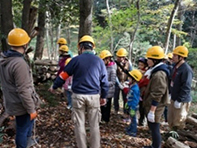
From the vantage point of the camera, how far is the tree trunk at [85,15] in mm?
4647

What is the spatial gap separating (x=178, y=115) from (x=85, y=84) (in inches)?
104

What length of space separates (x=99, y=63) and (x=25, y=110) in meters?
1.36

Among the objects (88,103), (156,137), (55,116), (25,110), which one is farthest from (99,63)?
(55,116)

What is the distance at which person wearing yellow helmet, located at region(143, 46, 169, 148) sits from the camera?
3322 millimetres

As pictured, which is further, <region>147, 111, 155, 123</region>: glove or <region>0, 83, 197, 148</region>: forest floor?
<region>0, 83, 197, 148</region>: forest floor

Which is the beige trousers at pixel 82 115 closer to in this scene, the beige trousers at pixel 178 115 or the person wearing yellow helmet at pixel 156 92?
the person wearing yellow helmet at pixel 156 92

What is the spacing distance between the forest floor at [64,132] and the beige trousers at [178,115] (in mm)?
372

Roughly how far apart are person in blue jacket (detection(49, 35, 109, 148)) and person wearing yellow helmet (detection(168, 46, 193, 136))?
1995 millimetres

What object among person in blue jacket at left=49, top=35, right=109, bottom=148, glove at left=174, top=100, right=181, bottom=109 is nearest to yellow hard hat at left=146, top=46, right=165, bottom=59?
person in blue jacket at left=49, top=35, right=109, bottom=148

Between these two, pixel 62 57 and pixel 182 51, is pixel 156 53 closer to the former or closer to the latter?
pixel 182 51

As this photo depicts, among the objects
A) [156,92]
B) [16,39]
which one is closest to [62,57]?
[16,39]

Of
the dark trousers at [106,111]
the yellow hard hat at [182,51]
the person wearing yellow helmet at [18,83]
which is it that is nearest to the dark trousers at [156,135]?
the dark trousers at [106,111]

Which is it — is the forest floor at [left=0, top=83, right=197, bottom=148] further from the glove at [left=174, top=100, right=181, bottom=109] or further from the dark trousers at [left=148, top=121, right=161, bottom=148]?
the glove at [left=174, top=100, right=181, bottom=109]

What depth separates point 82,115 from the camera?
330 centimetres
